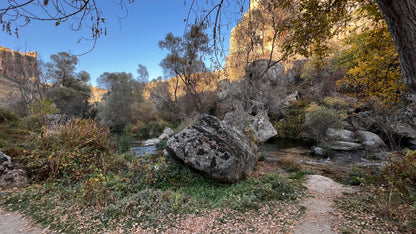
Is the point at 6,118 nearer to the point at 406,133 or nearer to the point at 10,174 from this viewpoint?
the point at 10,174

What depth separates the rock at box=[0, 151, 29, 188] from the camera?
3.81m

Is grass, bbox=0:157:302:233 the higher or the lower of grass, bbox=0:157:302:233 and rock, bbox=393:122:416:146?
the higher

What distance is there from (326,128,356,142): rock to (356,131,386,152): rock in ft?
1.79

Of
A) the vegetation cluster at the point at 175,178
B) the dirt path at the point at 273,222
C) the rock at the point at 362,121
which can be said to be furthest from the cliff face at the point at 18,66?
the rock at the point at 362,121

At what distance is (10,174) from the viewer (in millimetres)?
3908

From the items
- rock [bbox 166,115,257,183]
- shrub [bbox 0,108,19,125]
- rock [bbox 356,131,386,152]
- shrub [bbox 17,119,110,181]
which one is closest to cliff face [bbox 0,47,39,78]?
shrub [bbox 0,108,19,125]

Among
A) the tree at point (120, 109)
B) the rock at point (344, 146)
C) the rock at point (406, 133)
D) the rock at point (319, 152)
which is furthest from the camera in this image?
the tree at point (120, 109)

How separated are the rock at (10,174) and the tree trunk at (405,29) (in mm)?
7289

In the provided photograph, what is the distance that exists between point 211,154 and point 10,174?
4808mm

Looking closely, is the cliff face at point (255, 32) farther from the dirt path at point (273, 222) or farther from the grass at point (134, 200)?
the dirt path at point (273, 222)

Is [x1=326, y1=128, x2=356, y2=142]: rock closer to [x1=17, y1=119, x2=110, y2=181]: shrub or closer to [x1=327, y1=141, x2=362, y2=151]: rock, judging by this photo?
[x1=327, y1=141, x2=362, y2=151]: rock

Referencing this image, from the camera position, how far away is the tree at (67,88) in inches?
914

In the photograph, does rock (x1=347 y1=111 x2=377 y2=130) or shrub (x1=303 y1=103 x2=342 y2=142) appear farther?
rock (x1=347 y1=111 x2=377 y2=130)

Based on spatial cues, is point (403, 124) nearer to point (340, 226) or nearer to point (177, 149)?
point (340, 226)
